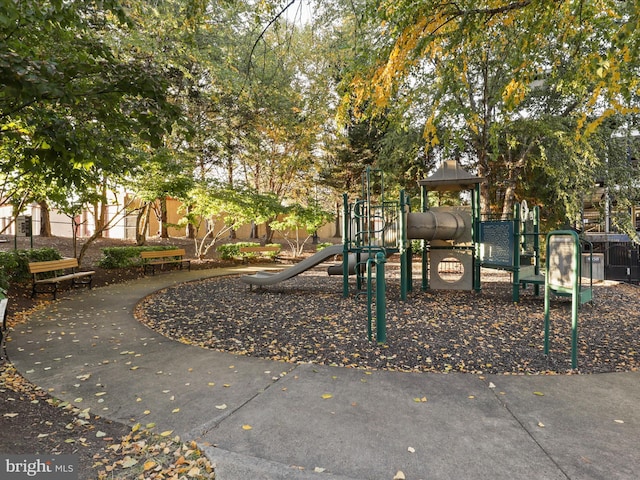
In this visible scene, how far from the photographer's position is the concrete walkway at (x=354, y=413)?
2279mm

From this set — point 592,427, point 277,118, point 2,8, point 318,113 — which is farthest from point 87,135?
point 318,113

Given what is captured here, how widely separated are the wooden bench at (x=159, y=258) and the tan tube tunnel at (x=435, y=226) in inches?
311

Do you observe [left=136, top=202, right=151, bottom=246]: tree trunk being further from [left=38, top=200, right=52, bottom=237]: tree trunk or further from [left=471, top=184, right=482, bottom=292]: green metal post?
[left=471, top=184, right=482, bottom=292]: green metal post

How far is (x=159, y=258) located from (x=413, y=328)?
10192 mm

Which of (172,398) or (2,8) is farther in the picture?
(172,398)

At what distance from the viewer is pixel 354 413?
291 centimetres

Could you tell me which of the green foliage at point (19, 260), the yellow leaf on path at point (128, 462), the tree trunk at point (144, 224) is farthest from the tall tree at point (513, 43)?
the tree trunk at point (144, 224)

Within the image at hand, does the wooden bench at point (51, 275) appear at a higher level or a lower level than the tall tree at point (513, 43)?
lower

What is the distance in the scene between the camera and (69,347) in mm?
4688

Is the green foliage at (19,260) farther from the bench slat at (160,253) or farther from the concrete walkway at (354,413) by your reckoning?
the concrete walkway at (354,413)

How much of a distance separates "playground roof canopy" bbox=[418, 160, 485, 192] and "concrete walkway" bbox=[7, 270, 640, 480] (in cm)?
606

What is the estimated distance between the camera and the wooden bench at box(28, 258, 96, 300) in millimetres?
7848

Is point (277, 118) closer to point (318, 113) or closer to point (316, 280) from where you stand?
point (318, 113)

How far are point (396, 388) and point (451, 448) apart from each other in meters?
0.98
